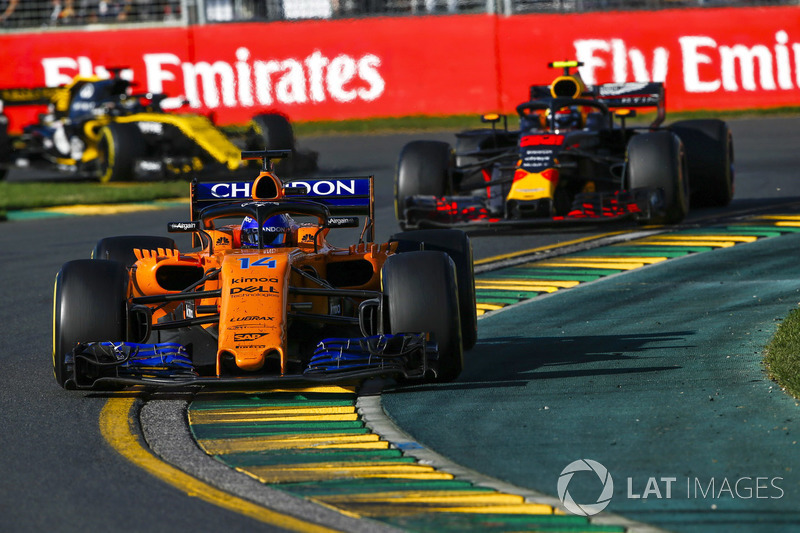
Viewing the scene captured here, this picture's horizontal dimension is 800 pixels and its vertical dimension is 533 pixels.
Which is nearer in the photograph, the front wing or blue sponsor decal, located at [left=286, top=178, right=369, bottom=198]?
the front wing

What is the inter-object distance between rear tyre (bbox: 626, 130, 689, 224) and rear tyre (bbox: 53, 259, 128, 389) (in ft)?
22.1

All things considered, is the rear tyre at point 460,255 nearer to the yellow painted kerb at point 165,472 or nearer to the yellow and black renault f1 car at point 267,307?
the yellow and black renault f1 car at point 267,307

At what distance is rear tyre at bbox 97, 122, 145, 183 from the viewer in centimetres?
1936

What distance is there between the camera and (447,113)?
25.4m

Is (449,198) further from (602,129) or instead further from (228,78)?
(228,78)

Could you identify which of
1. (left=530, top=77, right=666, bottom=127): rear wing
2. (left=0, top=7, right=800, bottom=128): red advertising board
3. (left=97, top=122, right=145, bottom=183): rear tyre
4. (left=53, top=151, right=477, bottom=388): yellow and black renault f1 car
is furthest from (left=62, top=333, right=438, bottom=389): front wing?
(left=0, top=7, right=800, bottom=128): red advertising board

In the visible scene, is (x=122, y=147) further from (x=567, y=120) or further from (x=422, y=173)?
(x=567, y=120)

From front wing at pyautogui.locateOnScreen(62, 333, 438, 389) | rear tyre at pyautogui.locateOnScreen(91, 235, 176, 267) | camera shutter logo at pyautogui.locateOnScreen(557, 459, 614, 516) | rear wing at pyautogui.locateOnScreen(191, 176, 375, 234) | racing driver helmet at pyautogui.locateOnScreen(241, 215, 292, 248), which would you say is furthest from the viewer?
rear wing at pyautogui.locateOnScreen(191, 176, 375, 234)

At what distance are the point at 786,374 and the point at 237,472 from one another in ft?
9.55

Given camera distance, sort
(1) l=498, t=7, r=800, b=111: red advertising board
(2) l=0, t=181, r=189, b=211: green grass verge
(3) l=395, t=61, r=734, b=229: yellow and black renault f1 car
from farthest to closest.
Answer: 1. (1) l=498, t=7, r=800, b=111: red advertising board
2. (2) l=0, t=181, r=189, b=211: green grass verge
3. (3) l=395, t=61, r=734, b=229: yellow and black renault f1 car

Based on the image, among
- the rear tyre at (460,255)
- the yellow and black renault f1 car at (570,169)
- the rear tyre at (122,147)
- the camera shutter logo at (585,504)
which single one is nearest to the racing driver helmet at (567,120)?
the yellow and black renault f1 car at (570,169)

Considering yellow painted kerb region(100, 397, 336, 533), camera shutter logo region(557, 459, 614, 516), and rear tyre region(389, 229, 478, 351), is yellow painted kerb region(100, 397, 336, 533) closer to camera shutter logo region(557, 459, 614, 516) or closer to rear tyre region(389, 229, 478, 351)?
camera shutter logo region(557, 459, 614, 516)

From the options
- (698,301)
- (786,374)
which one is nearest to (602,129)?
(698,301)

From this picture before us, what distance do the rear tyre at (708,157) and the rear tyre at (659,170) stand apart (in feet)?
4.54
